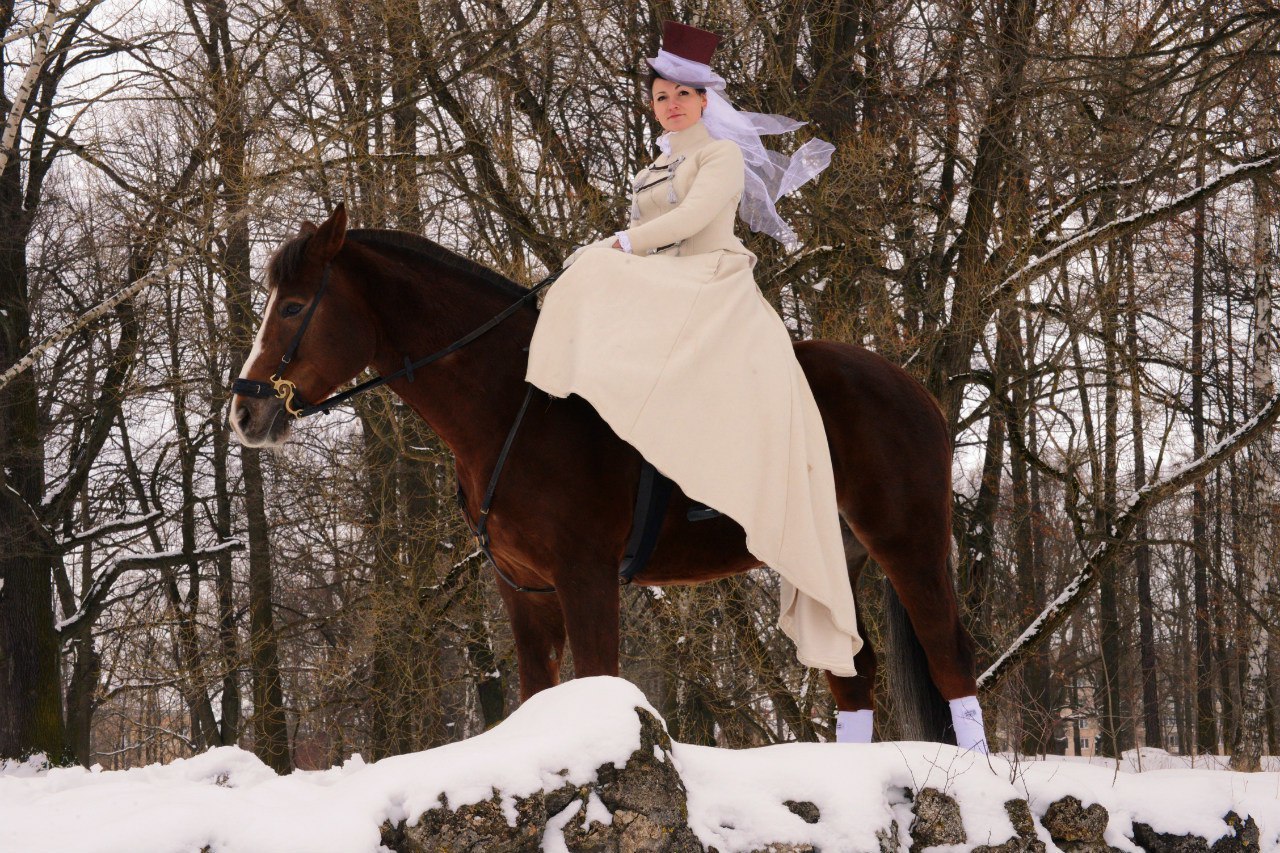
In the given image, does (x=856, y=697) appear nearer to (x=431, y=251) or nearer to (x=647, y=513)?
(x=647, y=513)

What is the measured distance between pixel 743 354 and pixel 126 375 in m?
11.5

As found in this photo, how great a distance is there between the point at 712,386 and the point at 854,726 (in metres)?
1.67

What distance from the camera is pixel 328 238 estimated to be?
164 inches

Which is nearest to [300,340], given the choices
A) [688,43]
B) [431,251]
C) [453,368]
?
[453,368]

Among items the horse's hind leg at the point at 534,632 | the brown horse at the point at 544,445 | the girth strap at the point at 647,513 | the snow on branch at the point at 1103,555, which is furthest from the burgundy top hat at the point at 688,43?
the snow on branch at the point at 1103,555

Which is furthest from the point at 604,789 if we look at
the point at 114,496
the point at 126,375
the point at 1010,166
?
the point at 114,496

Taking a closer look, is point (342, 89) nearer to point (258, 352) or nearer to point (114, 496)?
point (258, 352)

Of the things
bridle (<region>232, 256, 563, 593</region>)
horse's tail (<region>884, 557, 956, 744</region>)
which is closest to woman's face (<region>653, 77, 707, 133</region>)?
bridle (<region>232, 256, 563, 593</region>)

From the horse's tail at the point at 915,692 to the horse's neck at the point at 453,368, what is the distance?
6.35 ft

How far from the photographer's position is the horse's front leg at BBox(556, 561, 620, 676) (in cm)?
396

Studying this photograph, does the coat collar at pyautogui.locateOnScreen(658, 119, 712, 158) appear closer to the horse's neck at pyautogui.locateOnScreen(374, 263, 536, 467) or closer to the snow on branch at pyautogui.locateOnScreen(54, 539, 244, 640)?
the horse's neck at pyautogui.locateOnScreen(374, 263, 536, 467)

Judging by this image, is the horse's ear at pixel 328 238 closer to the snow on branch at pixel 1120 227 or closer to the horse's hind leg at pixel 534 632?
the horse's hind leg at pixel 534 632

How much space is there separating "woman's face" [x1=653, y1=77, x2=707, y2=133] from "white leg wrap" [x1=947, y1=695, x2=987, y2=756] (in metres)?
2.58

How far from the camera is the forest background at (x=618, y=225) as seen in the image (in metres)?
8.80
